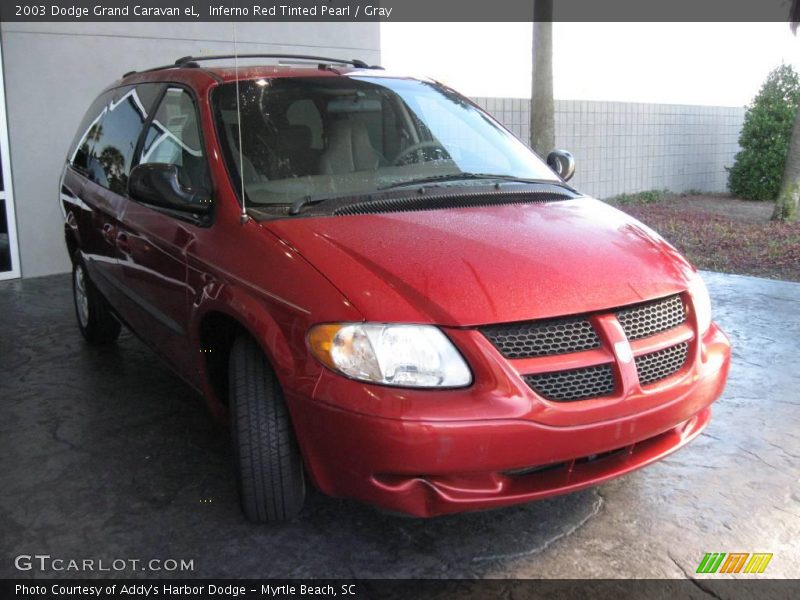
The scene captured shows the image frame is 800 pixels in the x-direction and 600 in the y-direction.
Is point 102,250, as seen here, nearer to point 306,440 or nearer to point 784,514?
point 306,440

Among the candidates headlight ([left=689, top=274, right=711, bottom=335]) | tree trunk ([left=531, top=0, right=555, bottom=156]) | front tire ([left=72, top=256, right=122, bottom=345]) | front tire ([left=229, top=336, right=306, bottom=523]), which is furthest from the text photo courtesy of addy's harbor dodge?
headlight ([left=689, top=274, right=711, bottom=335])

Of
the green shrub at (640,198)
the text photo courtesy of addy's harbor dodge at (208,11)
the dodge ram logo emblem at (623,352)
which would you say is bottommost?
the green shrub at (640,198)

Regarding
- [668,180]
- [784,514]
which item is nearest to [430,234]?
[784,514]

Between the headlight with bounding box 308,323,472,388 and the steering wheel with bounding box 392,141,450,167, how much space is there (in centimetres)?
130

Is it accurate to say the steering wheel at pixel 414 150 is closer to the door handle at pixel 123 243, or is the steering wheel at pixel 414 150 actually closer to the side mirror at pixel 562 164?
the side mirror at pixel 562 164

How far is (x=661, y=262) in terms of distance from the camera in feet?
9.08

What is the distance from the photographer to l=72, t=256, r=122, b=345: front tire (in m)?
4.92

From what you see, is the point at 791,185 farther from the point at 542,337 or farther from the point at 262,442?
the point at 262,442

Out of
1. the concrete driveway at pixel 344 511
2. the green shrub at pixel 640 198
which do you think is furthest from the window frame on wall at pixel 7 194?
the green shrub at pixel 640 198

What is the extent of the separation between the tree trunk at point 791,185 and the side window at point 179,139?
29.1ft

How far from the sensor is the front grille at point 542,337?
229 centimetres

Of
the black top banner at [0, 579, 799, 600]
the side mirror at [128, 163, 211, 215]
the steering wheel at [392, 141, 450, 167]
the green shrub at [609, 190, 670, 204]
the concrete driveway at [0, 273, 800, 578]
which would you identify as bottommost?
the black top banner at [0, 579, 799, 600]

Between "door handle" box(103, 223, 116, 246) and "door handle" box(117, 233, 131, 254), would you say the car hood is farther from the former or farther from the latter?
"door handle" box(103, 223, 116, 246)

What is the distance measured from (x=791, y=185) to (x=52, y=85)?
8.95m
